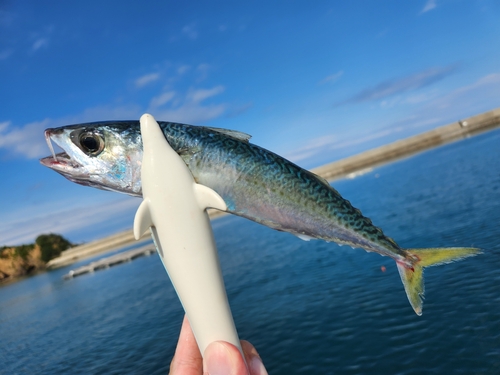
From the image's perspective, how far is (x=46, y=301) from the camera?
109 feet

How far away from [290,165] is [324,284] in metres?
14.2

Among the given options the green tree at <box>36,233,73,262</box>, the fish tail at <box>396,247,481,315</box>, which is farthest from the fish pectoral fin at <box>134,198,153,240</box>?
→ the green tree at <box>36,233,73,262</box>

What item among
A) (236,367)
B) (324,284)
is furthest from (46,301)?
(236,367)

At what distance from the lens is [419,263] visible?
3051 millimetres

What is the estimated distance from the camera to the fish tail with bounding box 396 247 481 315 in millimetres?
2998

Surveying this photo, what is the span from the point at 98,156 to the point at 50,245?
8763 cm

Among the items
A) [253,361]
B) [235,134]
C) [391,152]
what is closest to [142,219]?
[235,134]

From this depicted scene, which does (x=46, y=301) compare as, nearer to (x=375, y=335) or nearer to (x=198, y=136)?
(x=375, y=335)

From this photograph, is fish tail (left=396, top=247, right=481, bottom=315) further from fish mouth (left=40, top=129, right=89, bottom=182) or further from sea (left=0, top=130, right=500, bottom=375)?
sea (left=0, top=130, right=500, bottom=375)

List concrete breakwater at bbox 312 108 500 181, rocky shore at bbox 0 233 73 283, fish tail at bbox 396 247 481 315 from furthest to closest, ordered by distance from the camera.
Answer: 1. concrete breakwater at bbox 312 108 500 181
2. rocky shore at bbox 0 233 73 283
3. fish tail at bbox 396 247 481 315

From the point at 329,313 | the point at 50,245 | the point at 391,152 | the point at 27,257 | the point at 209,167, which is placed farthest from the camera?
the point at 391,152

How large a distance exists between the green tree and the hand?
3324 inches

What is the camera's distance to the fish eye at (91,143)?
2504 mm

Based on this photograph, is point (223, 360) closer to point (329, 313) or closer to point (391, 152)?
point (329, 313)
